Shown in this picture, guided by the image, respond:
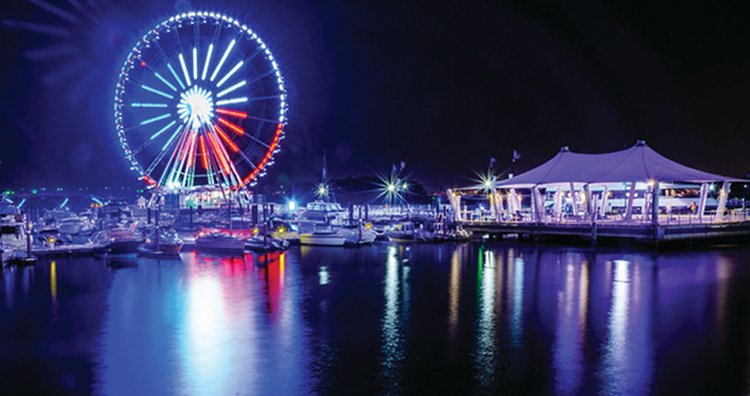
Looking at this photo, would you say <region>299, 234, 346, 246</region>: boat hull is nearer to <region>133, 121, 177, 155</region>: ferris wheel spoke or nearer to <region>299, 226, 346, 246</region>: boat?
<region>299, 226, 346, 246</region>: boat

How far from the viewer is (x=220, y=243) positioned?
33312 mm

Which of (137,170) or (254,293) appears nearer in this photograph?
(254,293)

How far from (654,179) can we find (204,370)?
98.4 feet

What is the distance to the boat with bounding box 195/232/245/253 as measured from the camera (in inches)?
1296

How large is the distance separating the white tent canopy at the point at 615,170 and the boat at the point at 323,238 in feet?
38.5

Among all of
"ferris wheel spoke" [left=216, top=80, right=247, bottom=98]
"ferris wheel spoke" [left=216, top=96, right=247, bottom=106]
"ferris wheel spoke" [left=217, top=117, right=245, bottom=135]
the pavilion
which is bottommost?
the pavilion

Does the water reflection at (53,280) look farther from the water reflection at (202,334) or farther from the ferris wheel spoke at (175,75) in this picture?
the ferris wheel spoke at (175,75)

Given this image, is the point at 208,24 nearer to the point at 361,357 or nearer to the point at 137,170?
the point at 137,170

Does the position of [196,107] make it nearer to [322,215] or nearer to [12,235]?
[12,235]

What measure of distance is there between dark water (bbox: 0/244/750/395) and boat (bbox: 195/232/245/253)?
6.75 m

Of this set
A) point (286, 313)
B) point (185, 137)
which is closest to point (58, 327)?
point (286, 313)

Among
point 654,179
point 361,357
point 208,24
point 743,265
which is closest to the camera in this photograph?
point 361,357

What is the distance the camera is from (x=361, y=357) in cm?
1194

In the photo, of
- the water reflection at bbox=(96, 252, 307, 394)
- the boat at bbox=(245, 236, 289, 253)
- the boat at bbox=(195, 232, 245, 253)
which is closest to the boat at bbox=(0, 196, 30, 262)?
the water reflection at bbox=(96, 252, 307, 394)
